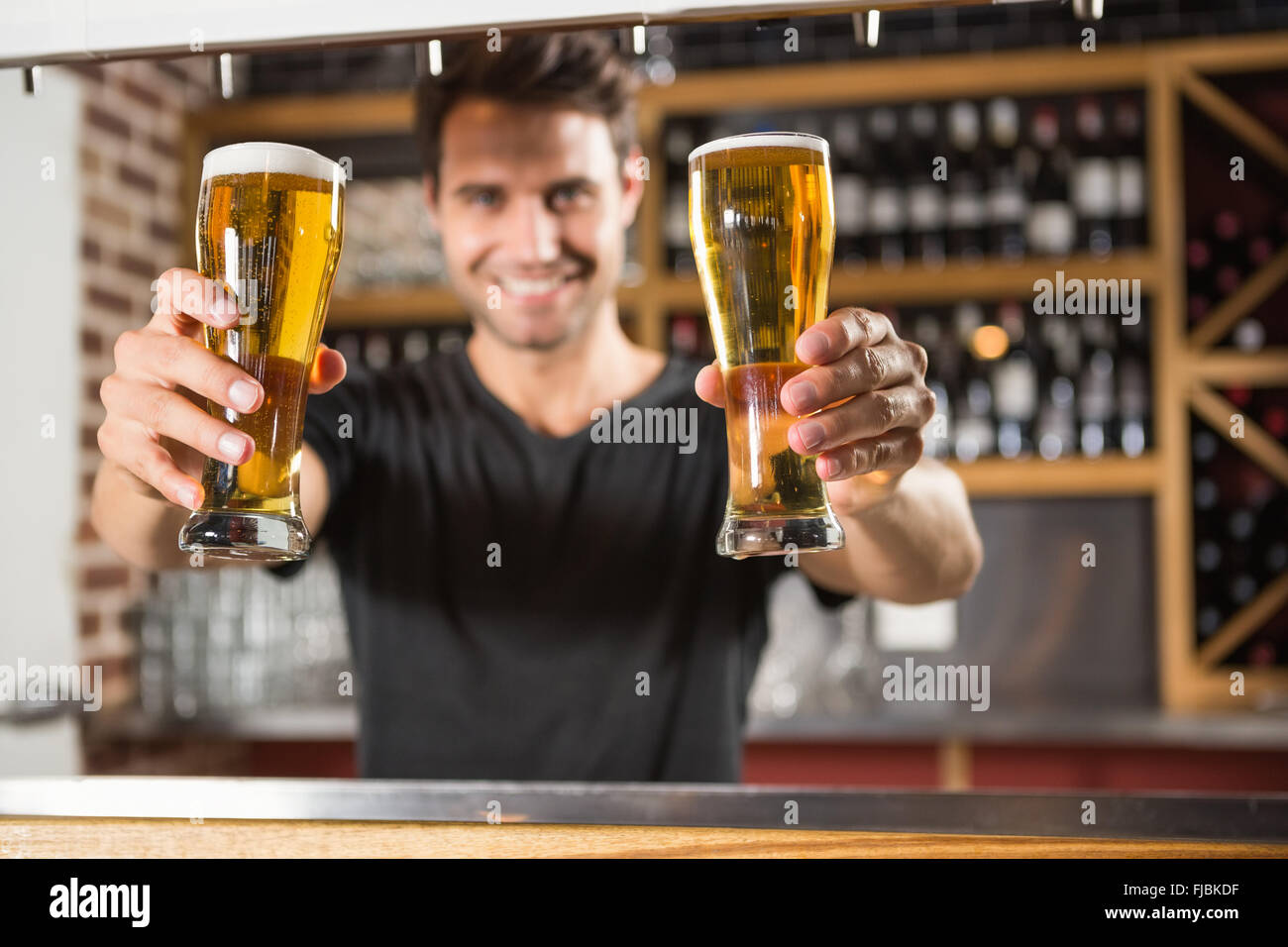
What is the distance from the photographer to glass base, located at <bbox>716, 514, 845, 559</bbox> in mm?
651

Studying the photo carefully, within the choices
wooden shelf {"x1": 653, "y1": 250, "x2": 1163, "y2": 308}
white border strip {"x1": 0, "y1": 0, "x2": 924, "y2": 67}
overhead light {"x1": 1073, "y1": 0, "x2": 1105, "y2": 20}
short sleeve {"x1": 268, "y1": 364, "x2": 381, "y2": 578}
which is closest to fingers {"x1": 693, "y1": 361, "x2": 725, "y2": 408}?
white border strip {"x1": 0, "y1": 0, "x2": 924, "y2": 67}

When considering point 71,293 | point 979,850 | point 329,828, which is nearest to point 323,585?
point 71,293

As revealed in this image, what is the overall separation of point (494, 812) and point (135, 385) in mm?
348

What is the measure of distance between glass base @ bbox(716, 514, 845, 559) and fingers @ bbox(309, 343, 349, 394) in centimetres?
28

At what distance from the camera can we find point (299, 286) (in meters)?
Answer: 0.69

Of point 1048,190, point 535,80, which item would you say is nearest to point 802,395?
point 535,80

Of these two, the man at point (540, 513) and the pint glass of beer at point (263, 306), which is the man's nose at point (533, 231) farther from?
the pint glass of beer at point (263, 306)

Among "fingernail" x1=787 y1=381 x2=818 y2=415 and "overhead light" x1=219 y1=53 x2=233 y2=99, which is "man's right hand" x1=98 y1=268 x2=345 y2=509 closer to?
"overhead light" x1=219 y1=53 x2=233 y2=99

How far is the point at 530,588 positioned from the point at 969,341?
193 centimetres

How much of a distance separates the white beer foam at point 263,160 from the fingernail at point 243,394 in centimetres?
13

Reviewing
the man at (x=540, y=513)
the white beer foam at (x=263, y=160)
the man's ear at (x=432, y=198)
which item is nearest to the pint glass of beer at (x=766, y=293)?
the white beer foam at (x=263, y=160)

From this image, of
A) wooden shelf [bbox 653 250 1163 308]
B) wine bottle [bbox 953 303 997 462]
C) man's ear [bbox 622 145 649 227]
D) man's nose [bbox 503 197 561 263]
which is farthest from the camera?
wine bottle [bbox 953 303 997 462]

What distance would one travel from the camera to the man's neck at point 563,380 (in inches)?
Answer: 55.9
